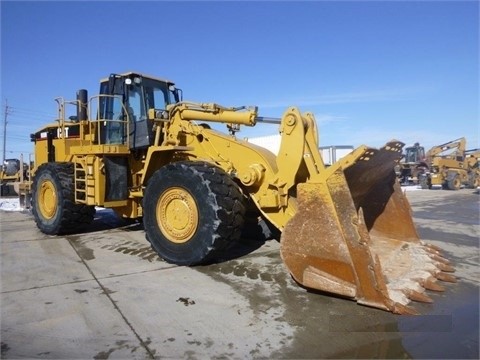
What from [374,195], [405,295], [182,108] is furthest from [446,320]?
[182,108]

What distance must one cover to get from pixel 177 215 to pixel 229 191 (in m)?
0.86

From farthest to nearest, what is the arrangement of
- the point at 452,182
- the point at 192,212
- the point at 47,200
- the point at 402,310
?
the point at 452,182
the point at 47,200
the point at 192,212
the point at 402,310

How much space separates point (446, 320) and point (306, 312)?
1.26 m

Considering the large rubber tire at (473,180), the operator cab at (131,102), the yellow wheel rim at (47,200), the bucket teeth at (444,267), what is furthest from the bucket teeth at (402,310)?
the large rubber tire at (473,180)

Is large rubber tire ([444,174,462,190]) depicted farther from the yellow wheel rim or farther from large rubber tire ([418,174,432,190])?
the yellow wheel rim

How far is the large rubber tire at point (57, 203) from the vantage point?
7176 mm

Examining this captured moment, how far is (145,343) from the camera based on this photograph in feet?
10.0

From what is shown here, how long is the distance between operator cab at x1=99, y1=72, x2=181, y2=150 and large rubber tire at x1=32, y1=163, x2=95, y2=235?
1.06 m

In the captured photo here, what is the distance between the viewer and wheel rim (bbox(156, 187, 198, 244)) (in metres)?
5.09

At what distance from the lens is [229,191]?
4926mm

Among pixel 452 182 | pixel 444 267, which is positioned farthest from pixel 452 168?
pixel 444 267

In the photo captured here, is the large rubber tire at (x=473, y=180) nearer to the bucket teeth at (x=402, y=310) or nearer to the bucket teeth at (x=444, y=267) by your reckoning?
the bucket teeth at (x=444, y=267)

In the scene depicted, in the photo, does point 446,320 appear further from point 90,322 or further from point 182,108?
point 182,108

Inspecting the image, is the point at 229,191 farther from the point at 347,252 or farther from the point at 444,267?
the point at 444,267
